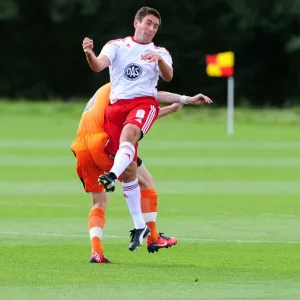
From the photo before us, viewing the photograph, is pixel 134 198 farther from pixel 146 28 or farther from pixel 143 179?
pixel 146 28

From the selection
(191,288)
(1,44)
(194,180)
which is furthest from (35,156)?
(1,44)

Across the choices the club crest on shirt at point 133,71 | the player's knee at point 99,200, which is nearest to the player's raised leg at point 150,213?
the player's knee at point 99,200

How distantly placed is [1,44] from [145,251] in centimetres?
5242

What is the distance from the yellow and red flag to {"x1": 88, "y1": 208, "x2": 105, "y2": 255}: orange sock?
20816 millimetres

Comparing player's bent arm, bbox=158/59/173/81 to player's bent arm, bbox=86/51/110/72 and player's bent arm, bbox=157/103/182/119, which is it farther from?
player's bent arm, bbox=157/103/182/119

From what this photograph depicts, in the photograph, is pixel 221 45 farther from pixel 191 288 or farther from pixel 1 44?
pixel 191 288

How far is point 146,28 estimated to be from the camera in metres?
9.43

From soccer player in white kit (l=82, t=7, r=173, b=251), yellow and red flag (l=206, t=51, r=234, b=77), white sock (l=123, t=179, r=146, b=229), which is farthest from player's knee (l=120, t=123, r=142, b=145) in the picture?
yellow and red flag (l=206, t=51, r=234, b=77)

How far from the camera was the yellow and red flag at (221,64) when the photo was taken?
3012 cm

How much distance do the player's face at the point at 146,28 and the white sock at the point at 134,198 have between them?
1144mm

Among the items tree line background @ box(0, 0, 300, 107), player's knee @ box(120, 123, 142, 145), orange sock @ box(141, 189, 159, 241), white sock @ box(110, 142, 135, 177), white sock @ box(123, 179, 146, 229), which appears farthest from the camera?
tree line background @ box(0, 0, 300, 107)

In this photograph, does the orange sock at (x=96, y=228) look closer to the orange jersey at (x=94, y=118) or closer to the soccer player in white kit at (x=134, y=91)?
the soccer player in white kit at (x=134, y=91)

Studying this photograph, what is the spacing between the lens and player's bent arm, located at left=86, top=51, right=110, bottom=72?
8.98 metres

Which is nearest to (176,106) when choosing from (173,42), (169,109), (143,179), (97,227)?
(169,109)
